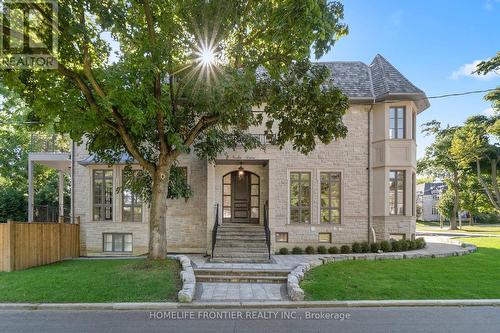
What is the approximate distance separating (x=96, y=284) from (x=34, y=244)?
465cm

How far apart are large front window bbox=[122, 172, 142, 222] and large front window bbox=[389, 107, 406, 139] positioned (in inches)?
455

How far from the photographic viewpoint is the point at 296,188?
1401 centimetres

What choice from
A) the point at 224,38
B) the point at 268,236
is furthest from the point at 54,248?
the point at 224,38

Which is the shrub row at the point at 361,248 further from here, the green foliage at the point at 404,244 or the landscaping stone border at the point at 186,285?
the landscaping stone border at the point at 186,285

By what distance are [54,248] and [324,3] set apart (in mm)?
12198

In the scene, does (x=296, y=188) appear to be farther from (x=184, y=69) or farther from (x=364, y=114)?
(x=184, y=69)

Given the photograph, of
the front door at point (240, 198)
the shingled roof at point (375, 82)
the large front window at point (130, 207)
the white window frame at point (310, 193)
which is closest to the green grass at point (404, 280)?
the white window frame at point (310, 193)

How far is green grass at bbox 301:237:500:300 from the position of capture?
7.25 meters

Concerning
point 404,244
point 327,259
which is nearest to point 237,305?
point 327,259

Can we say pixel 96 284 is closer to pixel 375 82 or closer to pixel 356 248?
pixel 356 248

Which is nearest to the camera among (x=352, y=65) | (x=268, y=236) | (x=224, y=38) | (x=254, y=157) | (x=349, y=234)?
(x=224, y=38)

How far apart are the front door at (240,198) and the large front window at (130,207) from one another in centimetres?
419

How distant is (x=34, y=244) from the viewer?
34.7 ft

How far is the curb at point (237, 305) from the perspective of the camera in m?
6.50
